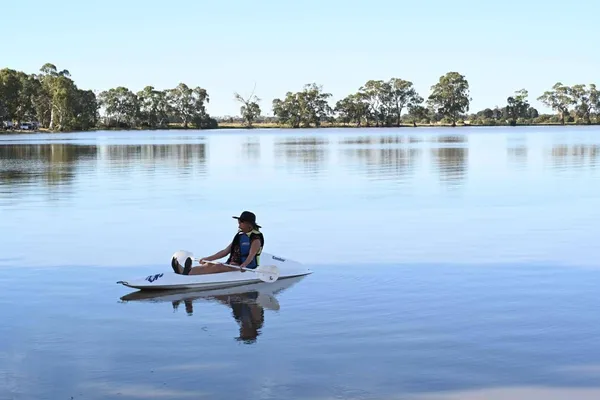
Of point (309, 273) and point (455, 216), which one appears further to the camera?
point (455, 216)

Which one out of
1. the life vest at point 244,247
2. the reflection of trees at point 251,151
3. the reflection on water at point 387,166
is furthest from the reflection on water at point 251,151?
the life vest at point 244,247

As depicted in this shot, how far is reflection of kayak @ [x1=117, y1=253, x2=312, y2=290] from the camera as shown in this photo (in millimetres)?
13970

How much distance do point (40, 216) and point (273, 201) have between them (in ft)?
25.7

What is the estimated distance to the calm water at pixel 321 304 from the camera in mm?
9297

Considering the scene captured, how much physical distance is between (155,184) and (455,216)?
16.6 meters

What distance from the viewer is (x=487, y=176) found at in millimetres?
39875

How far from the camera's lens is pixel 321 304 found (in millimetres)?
13125

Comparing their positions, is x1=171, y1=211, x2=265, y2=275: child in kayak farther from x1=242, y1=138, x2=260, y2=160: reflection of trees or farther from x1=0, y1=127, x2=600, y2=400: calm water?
x1=242, y1=138, x2=260, y2=160: reflection of trees

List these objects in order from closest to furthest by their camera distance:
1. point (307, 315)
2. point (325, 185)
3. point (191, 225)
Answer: point (307, 315) < point (191, 225) < point (325, 185)

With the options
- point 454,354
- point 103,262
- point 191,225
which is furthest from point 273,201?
point 454,354

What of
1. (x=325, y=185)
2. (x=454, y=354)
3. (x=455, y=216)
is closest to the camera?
(x=454, y=354)

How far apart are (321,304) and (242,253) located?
91.1 inches

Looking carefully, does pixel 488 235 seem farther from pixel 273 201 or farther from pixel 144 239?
pixel 273 201

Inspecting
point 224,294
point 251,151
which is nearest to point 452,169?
point 251,151
